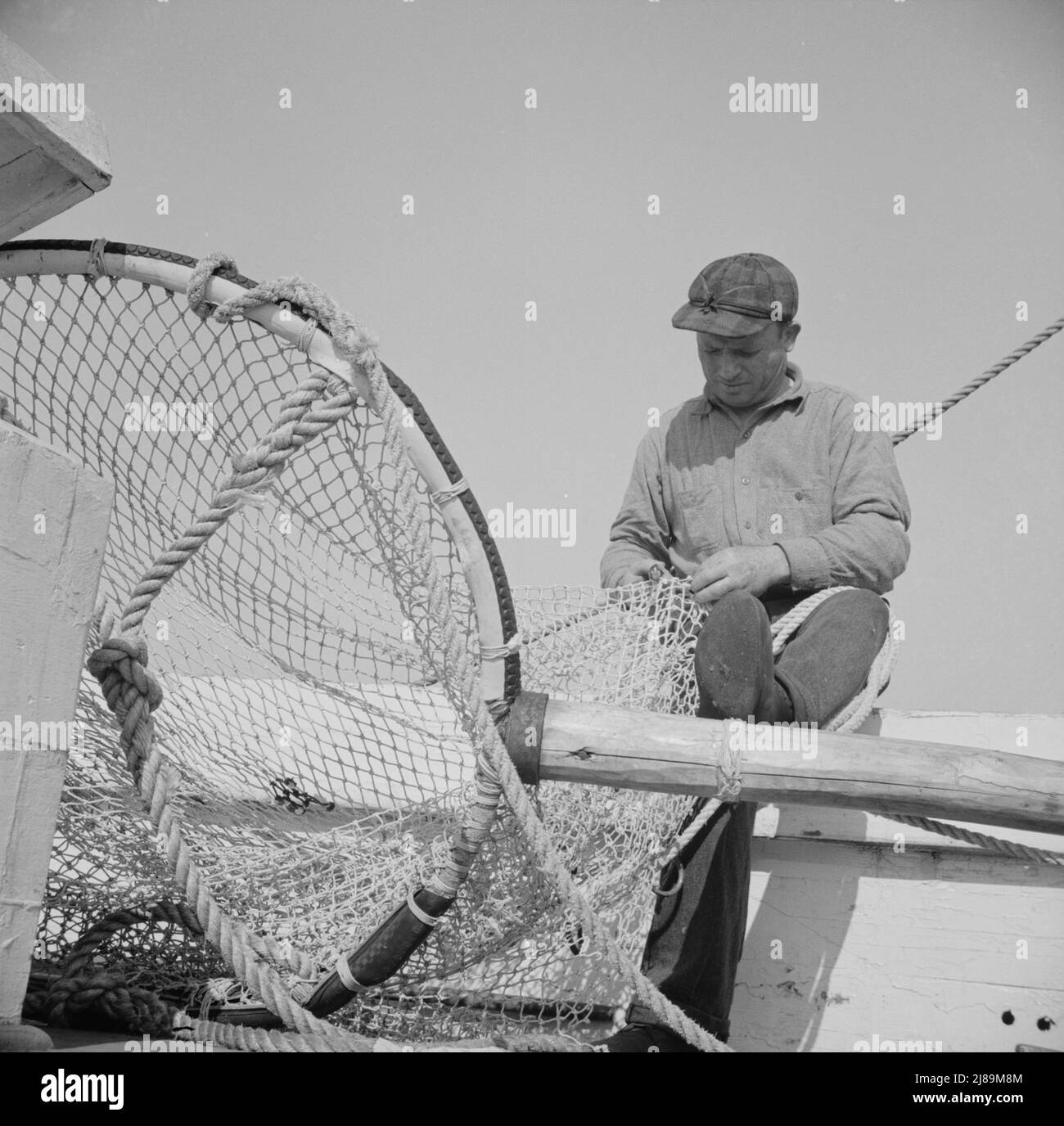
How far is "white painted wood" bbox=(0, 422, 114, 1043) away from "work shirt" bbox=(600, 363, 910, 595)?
1.77m

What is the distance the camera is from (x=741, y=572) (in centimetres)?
273

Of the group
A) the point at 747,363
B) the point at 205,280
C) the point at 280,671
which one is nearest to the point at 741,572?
the point at 747,363

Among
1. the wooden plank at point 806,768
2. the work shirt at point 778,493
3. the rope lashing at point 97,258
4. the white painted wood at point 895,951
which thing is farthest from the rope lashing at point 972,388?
the rope lashing at point 97,258

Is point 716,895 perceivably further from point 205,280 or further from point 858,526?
point 205,280

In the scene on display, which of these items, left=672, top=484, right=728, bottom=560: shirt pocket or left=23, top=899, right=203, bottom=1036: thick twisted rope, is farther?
left=672, top=484, right=728, bottom=560: shirt pocket

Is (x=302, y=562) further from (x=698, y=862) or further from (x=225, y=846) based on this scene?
(x=698, y=862)

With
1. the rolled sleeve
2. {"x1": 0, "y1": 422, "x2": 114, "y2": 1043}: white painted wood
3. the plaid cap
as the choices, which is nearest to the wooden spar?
{"x1": 0, "y1": 422, "x2": 114, "y2": 1043}: white painted wood

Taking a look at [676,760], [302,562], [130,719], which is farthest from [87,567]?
[676,760]

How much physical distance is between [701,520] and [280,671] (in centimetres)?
134

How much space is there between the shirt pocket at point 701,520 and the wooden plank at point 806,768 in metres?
1.37

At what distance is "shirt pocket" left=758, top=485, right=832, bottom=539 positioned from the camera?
10.1ft

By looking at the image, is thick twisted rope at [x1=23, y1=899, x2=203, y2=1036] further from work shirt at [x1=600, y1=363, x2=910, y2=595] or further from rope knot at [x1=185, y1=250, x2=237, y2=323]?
work shirt at [x1=600, y1=363, x2=910, y2=595]

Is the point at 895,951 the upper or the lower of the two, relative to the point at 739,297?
lower

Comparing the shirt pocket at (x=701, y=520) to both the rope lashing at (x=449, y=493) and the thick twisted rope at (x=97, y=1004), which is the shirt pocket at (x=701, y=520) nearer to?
the rope lashing at (x=449, y=493)
